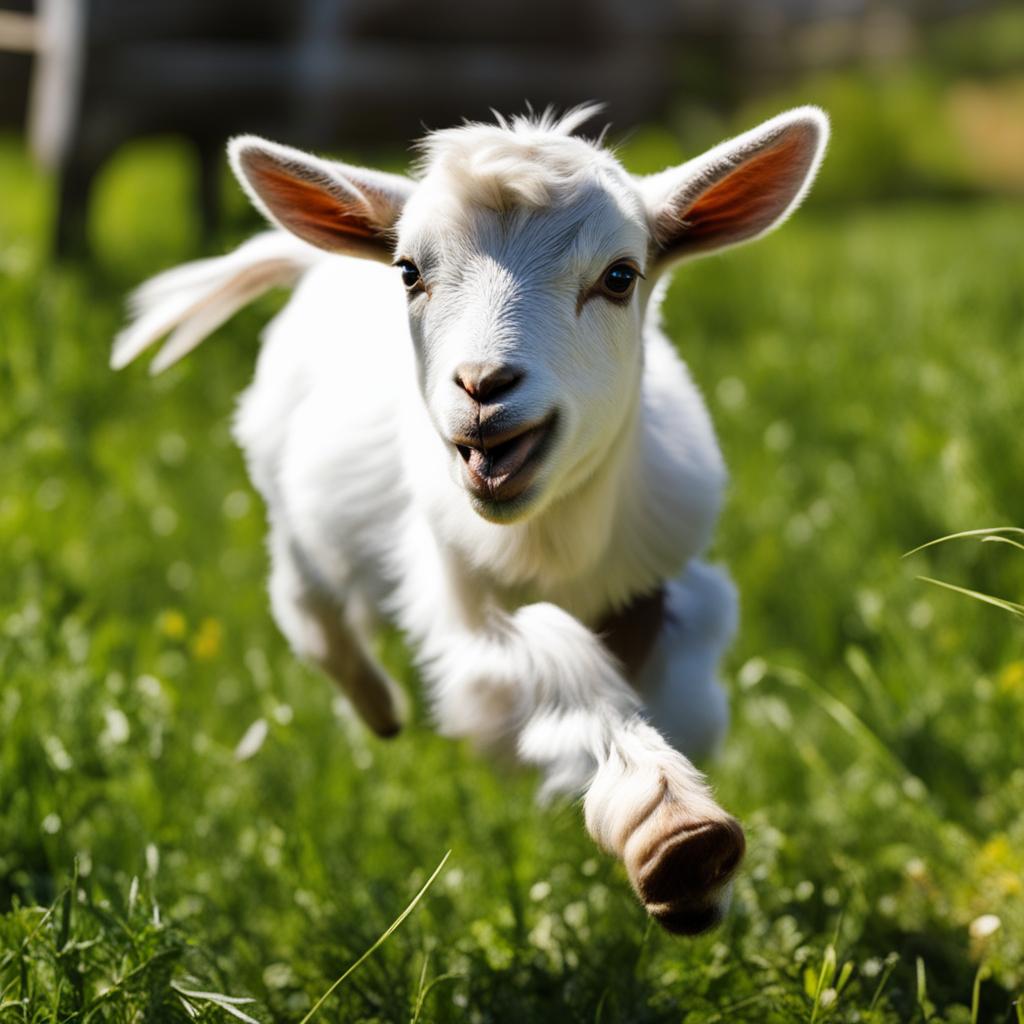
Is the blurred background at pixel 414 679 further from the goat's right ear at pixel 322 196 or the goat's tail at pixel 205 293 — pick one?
the goat's right ear at pixel 322 196

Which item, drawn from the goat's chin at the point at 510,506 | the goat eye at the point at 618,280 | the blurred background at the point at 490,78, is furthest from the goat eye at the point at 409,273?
the blurred background at the point at 490,78

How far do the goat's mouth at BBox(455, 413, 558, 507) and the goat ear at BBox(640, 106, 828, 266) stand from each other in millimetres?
645

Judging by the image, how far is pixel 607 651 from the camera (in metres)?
3.16

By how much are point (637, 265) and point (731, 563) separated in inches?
96.7

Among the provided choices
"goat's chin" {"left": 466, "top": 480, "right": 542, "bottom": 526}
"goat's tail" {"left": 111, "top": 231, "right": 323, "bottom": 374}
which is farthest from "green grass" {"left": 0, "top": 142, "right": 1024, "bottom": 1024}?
"goat's chin" {"left": 466, "top": 480, "right": 542, "bottom": 526}

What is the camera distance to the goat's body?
330 centimetres

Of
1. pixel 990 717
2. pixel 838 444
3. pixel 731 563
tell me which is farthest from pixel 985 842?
pixel 838 444

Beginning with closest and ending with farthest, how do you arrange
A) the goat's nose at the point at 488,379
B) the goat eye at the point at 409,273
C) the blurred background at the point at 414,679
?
the goat's nose at the point at 488,379 < the goat eye at the point at 409,273 < the blurred background at the point at 414,679

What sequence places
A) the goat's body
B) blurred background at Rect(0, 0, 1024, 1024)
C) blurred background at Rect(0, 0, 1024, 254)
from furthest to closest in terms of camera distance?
blurred background at Rect(0, 0, 1024, 254) < the goat's body < blurred background at Rect(0, 0, 1024, 1024)

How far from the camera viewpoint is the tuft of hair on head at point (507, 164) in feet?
9.61

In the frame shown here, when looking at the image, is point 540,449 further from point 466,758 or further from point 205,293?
point 466,758

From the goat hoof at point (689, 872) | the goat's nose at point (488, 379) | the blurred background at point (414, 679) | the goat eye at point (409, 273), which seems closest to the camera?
the goat hoof at point (689, 872)

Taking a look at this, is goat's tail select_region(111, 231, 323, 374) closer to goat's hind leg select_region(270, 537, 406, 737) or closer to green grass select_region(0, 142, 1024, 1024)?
goat's hind leg select_region(270, 537, 406, 737)

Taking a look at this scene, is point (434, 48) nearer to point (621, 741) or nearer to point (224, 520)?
point (224, 520)
